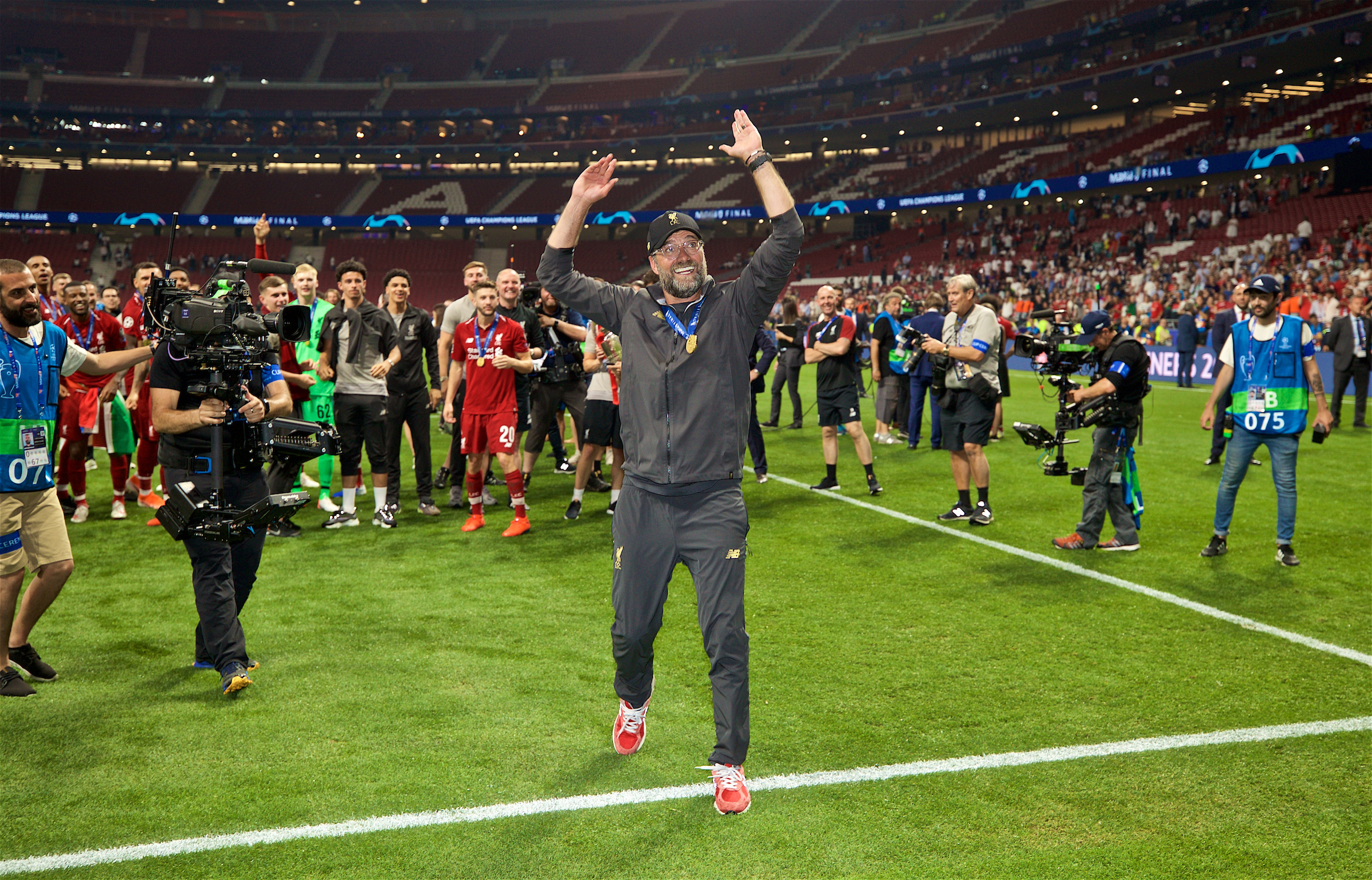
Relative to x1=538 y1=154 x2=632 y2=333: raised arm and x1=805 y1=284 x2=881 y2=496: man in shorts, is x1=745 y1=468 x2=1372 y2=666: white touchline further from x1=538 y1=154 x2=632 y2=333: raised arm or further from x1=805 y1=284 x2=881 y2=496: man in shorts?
x1=538 y1=154 x2=632 y2=333: raised arm

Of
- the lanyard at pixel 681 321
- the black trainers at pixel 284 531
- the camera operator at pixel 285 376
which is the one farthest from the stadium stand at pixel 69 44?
the lanyard at pixel 681 321

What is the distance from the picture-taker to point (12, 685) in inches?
185

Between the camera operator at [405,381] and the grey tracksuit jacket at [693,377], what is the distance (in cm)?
527

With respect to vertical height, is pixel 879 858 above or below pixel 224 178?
below

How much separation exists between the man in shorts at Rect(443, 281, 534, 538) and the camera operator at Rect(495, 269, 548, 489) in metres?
0.11

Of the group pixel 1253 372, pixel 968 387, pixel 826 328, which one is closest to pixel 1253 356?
pixel 1253 372

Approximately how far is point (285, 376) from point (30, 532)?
2.90 meters

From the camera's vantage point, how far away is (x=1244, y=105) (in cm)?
3984

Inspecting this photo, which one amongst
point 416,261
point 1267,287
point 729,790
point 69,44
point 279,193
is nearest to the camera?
point 729,790

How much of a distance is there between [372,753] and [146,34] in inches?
2838

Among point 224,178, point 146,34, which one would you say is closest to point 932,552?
point 224,178

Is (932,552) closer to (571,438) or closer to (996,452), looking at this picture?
(996,452)

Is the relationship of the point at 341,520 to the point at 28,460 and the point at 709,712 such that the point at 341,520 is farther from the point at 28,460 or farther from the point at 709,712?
the point at 709,712

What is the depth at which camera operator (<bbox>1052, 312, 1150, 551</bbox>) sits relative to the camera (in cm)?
736
